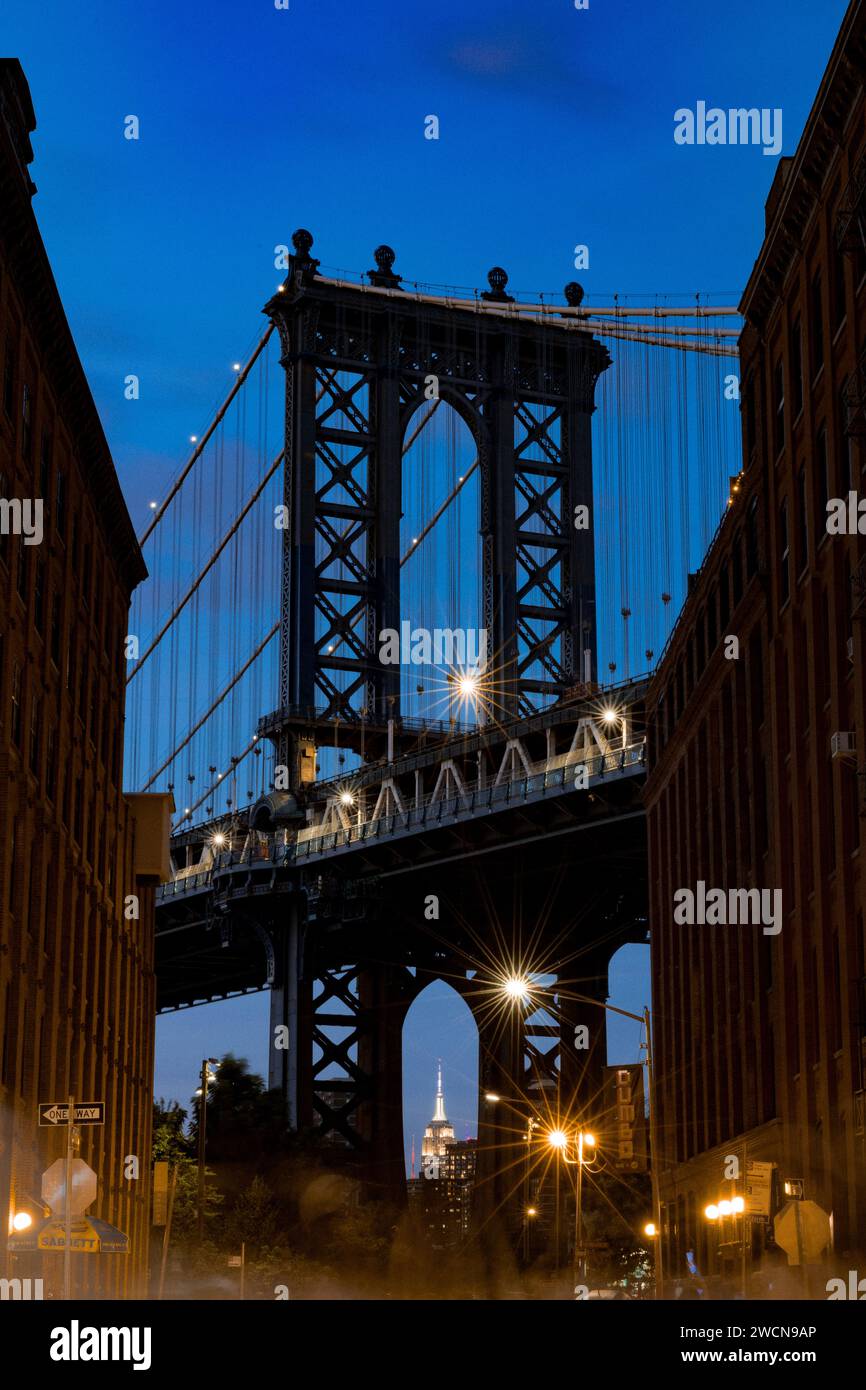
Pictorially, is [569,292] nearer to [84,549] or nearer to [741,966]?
[84,549]

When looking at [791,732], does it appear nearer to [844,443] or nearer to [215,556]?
[844,443]

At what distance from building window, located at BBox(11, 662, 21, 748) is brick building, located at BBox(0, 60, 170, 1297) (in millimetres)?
94

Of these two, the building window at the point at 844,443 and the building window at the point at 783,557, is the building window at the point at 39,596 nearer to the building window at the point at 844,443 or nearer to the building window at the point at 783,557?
the building window at the point at 783,557

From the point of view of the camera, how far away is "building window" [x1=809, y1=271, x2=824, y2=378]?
46.4 meters

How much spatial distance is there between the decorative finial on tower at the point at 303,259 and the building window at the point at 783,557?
59919mm

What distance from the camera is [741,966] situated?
5488 cm

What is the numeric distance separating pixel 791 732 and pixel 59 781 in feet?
59.1

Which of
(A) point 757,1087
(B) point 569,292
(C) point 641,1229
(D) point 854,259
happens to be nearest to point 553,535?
(B) point 569,292

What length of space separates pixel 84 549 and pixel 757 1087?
23.5 meters

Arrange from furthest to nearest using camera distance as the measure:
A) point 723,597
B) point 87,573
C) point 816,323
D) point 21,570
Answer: point 87,573 → point 723,597 → point 21,570 → point 816,323

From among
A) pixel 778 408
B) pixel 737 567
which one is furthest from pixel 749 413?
pixel 778 408

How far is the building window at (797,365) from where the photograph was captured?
159ft

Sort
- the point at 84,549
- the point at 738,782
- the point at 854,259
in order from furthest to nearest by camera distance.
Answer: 1. the point at 84,549
2. the point at 738,782
3. the point at 854,259

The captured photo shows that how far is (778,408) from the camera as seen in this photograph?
51281 millimetres
